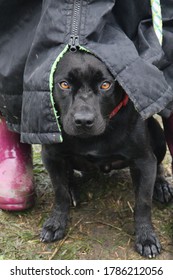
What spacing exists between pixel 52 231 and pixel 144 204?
54 cm

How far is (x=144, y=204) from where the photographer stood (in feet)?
8.36

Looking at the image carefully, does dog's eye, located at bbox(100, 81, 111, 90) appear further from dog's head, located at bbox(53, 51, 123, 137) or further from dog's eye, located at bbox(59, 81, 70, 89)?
dog's eye, located at bbox(59, 81, 70, 89)

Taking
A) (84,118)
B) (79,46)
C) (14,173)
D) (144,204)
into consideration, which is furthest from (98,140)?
(14,173)

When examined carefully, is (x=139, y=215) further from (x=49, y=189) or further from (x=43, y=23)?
(x=43, y=23)

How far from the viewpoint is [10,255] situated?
2.54 meters

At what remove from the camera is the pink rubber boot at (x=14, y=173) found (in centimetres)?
282

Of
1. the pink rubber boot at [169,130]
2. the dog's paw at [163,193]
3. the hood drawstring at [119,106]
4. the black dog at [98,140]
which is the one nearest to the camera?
the black dog at [98,140]

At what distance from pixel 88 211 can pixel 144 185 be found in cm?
50

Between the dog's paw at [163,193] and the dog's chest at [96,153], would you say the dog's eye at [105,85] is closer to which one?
the dog's chest at [96,153]

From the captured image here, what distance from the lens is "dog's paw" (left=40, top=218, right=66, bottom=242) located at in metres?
2.64

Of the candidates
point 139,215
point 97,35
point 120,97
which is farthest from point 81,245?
point 97,35

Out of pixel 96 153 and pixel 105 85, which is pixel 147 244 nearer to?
pixel 96 153

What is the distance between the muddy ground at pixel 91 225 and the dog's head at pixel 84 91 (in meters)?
0.69

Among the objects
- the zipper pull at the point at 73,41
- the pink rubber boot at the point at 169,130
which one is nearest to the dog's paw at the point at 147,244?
the pink rubber boot at the point at 169,130
